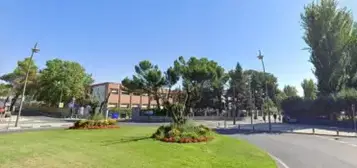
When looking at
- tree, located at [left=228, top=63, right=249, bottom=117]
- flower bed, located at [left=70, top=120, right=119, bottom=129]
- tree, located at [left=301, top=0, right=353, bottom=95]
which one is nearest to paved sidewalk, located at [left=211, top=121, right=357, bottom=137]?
tree, located at [left=301, top=0, right=353, bottom=95]

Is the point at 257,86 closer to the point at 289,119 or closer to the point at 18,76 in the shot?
the point at 289,119

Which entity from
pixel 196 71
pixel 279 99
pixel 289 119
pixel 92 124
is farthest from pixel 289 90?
pixel 92 124

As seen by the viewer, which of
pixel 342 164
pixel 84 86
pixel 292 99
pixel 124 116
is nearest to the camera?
pixel 342 164

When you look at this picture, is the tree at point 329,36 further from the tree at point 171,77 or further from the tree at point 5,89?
the tree at point 5,89

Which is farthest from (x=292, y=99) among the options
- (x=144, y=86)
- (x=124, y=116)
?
(x=124, y=116)

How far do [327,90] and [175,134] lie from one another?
108 ft

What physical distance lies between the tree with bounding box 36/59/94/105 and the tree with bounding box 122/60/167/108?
13.2 meters

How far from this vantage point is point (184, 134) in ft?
53.6

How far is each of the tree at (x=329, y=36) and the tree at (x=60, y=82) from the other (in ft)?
146

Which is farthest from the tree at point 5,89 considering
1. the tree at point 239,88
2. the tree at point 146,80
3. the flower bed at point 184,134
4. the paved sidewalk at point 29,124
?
the flower bed at point 184,134

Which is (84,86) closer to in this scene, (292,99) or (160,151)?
(292,99)

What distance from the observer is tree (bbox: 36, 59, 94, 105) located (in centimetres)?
5628

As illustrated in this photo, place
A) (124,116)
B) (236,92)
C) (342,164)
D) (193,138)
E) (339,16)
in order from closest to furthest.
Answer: (342,164)
(193,138)
(339,16)
(124,116)
(236,92)

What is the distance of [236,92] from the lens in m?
73.2
